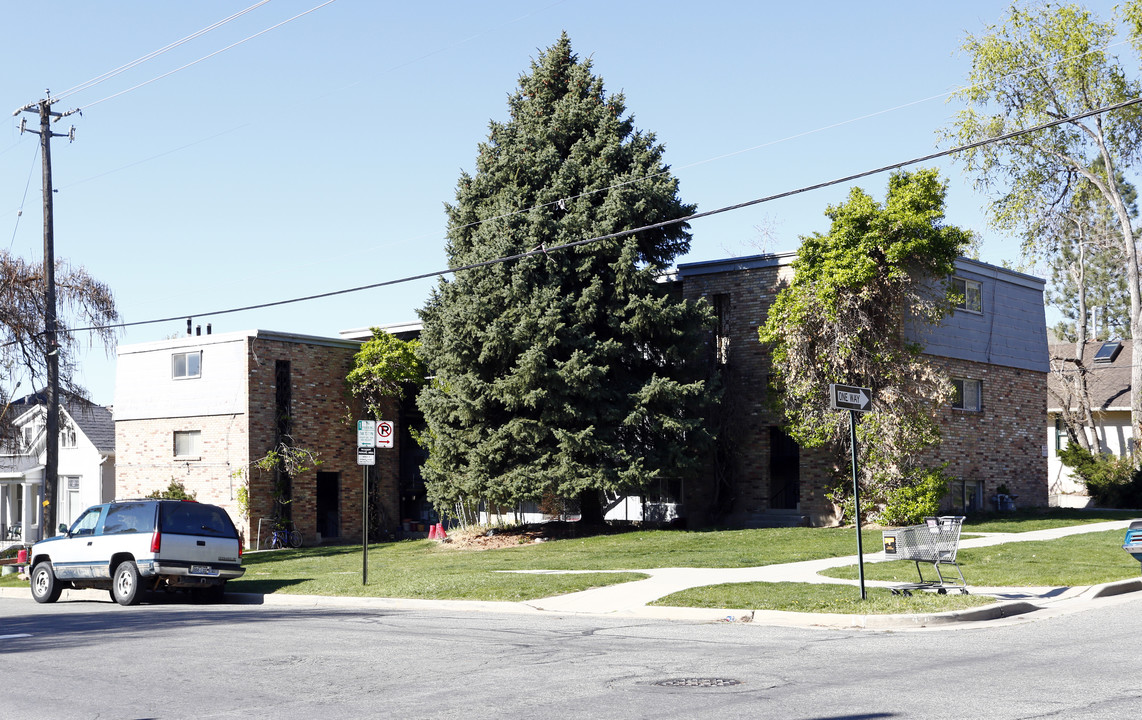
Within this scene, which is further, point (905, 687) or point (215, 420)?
point (215, 420)

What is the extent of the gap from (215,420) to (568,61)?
14.5 meters

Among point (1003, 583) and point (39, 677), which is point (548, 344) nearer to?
point (1003, 583)

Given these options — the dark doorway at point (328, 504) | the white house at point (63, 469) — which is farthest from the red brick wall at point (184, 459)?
the white house at point (63, 469)

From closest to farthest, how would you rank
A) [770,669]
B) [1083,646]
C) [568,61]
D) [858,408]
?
[770,669] → [1083,646] → [858,408] → [568,61]

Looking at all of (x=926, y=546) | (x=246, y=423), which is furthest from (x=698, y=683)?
(x=246, y=423)

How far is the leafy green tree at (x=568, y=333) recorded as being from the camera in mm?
27219

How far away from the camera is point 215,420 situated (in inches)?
1312

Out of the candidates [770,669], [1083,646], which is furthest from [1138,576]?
[770,669]

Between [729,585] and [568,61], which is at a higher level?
[568,61]

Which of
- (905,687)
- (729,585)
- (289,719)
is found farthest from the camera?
(729,585)

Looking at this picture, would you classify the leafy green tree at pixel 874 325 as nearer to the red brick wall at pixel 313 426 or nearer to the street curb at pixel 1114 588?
the street curb at pixel 1114 588

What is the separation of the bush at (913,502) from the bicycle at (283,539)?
1637 centimetres

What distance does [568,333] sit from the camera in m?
27.4

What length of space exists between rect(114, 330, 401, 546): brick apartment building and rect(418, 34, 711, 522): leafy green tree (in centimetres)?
543
